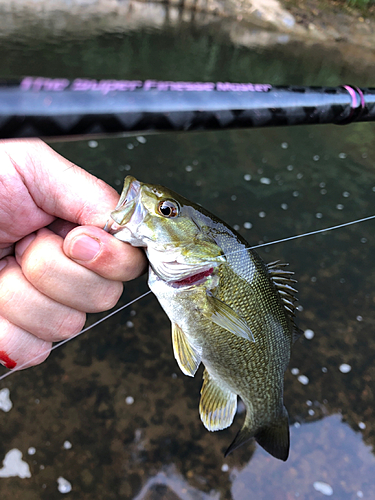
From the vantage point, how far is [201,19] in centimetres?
900

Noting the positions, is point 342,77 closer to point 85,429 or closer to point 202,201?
point 202,201

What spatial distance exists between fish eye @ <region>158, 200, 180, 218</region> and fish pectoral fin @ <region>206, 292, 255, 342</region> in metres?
0.29

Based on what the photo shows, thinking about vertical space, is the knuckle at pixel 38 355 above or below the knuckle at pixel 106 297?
below

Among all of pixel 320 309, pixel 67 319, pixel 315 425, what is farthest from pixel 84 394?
pixel 320 309

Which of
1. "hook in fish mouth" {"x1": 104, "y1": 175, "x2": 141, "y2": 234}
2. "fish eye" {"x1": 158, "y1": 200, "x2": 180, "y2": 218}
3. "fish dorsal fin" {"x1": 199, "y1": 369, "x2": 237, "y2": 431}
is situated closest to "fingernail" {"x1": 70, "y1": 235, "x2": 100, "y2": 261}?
"hook in fish mouth" {"x1": 104, "y1": 175, "x2": 141, "y2": 234}

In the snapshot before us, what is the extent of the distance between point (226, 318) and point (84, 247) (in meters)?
0.48

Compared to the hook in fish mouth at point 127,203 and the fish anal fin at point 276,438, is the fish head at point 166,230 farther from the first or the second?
the fish anal fin at point 276,438

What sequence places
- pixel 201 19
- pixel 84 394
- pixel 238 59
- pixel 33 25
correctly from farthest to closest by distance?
pixel 201 19
pixel 238 59
pixel 33 25
pixel 84 394

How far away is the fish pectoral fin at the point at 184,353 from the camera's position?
45.4 inches

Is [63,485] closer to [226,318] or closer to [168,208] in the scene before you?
[226,318]

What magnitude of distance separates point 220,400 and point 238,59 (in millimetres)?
7070

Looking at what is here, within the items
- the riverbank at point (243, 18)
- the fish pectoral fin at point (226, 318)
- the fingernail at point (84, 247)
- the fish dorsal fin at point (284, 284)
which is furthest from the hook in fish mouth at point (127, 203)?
the riverbank at point (243, 18)

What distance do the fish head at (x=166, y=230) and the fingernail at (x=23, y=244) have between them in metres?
0.32

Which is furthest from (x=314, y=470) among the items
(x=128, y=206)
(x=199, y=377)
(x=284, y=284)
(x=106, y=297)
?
(x=128, y=206)
